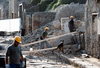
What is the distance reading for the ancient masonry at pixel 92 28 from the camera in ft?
28.7

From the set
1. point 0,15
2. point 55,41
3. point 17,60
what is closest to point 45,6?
point 0,15

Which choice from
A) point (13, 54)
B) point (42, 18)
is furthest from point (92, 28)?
point (42, 18)

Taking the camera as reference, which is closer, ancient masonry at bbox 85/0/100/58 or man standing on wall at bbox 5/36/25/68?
man standing on wall at bbox 5/36/25/68

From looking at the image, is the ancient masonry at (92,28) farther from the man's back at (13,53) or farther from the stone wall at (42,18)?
the stone wall at (42,18)

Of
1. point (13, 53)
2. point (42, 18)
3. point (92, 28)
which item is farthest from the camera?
point (42, 18)

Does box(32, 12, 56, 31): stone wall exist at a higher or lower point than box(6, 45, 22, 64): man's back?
higher

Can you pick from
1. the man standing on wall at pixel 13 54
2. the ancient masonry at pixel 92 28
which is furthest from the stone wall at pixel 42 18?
the man standing on wall at pixel 13 54

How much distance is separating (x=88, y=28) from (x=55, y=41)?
2.92m

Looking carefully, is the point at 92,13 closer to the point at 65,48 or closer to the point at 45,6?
the point at 65,48

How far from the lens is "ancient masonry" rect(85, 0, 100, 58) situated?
28.7 ft

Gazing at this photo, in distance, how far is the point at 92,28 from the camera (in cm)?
932

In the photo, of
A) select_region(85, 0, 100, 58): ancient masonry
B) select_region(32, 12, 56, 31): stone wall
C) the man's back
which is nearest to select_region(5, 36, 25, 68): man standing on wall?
the man's back

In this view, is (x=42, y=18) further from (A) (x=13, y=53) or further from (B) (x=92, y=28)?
(A) (x=13, y=53)

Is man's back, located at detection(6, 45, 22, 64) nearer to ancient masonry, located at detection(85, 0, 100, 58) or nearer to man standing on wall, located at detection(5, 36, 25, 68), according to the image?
man standing on wall, located at detection(5, 36, 25, 68)
